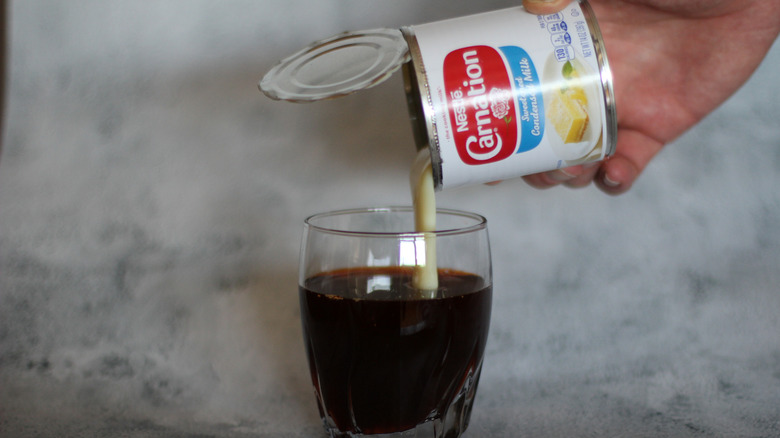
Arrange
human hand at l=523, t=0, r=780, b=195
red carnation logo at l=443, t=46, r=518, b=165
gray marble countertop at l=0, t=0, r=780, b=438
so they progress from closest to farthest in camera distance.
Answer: red carnation logo at l=443, t=46, r=518, b=165 → human hand at l=523, t=0, r=780, b=195 → gray marble countertop at l=0, t=0, r=780, b=438

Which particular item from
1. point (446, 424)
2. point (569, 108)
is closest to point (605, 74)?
point (569, 108)

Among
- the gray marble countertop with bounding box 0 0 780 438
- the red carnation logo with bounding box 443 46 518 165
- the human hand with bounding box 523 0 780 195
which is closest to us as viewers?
the red carnation logo with bounding box 443 46 518 165

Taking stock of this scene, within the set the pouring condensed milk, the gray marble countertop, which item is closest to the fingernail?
the gray marble countertop

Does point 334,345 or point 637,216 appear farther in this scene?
point 637,216

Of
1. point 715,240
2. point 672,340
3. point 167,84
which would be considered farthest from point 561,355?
point 167,84

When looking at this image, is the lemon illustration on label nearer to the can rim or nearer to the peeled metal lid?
the can rim

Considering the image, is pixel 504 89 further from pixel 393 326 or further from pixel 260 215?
pixel 260 215

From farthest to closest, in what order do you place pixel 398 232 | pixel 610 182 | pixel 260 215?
pixel 260 215, pixel 610 182, pixel 398 232

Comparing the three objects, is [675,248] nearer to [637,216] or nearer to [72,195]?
[637,216]
